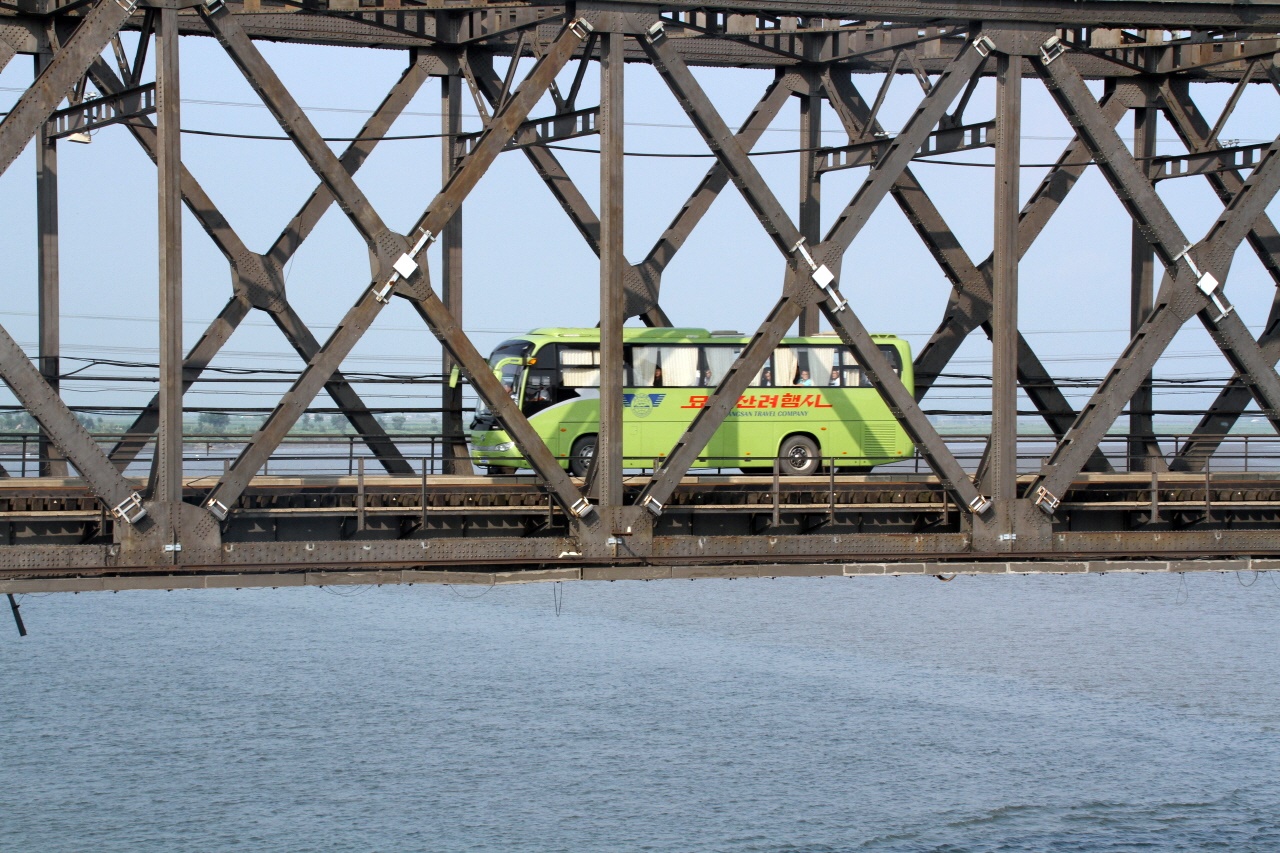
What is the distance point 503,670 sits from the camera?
237 ft

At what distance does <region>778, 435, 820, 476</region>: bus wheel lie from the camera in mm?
26266

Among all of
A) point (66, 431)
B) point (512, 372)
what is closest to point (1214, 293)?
point (66, 431)

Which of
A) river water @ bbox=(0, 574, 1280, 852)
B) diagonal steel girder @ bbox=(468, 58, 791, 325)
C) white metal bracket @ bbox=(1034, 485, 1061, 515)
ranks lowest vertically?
river water @ bbox=(0, 574, 1280, 852)

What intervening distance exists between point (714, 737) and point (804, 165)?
126 ft

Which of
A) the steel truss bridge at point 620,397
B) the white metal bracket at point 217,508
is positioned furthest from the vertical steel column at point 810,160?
the white metal bracket at point 217,508

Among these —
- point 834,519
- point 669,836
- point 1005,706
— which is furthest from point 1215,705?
point 834,519

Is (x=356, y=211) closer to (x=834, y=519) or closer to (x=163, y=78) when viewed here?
(x=163, y=78)

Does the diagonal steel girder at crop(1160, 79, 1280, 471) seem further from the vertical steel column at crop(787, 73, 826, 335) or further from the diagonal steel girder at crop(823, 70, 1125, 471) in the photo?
the vertical steel column at crop(787, 73, 826, 335)

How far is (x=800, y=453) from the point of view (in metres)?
26.3

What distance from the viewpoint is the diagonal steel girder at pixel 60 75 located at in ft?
35.4

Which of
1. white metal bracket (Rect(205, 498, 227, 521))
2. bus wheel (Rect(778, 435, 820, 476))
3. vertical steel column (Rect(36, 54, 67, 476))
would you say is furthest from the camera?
bus wheel (Rect(778, 435, 820, 476))

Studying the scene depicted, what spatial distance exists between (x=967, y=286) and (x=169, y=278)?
11590mm

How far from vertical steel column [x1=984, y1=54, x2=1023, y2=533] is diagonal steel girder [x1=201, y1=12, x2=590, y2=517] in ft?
14.9

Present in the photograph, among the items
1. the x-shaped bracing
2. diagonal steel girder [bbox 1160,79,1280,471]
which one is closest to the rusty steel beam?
the x-shaped bracing
